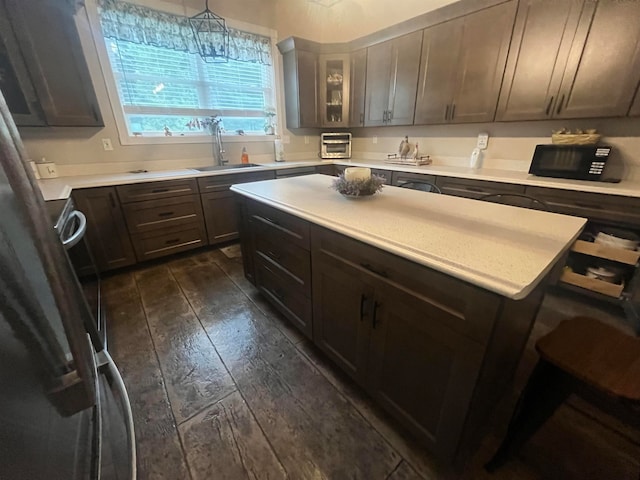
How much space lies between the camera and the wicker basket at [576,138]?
2.05 metres

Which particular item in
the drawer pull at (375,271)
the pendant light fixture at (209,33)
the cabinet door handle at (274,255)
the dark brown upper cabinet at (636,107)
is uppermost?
the pendant light fixture at (209,33)

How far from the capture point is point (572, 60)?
1974mm

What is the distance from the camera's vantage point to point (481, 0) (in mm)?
2262

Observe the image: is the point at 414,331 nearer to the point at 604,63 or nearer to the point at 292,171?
the point at 604,63

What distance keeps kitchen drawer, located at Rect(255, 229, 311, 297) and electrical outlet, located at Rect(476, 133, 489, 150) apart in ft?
8.15

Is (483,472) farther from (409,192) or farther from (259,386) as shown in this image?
(409,192)

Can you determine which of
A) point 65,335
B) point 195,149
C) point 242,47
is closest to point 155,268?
point 195,149

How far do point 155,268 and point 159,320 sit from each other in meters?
0.92

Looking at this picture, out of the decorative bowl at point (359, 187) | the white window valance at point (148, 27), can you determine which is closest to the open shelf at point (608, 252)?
the decorative bowl at point (359, 187)

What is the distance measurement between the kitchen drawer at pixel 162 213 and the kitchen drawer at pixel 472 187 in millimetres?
2468

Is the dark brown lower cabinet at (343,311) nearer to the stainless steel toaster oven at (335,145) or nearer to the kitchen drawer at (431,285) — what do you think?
the kitchen drawer at (431,285)

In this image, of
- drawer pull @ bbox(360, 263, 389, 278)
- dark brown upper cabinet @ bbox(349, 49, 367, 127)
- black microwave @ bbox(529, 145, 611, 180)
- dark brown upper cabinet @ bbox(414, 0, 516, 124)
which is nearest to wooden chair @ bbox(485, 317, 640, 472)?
drawer pull @ bbox(360, 263, 389, 278)

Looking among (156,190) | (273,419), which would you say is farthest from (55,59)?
(273,419)

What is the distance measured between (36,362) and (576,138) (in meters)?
3.11
